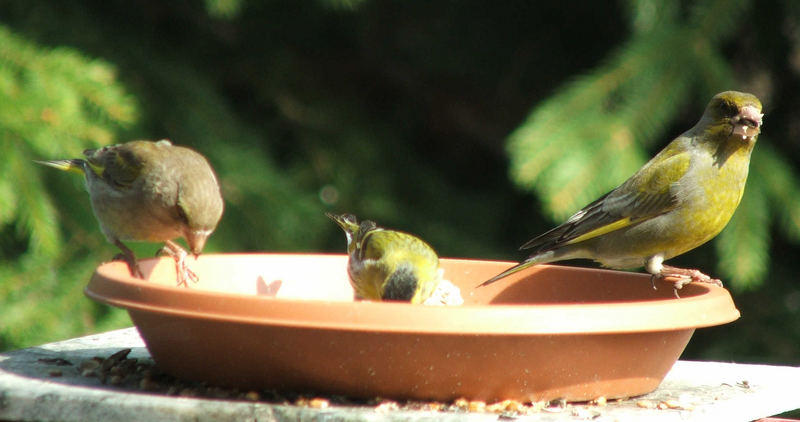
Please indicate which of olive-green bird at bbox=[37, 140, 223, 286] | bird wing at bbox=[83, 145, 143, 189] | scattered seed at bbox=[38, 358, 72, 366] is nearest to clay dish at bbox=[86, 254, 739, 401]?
scattered seed at bbox=[38, 358, 72, 366]

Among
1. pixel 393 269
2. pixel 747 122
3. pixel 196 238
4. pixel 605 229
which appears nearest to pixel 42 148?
pixel 196 238

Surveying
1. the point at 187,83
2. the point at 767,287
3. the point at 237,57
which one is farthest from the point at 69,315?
the point at 767,287

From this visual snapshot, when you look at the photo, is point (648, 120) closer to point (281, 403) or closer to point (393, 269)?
point (393, 269)

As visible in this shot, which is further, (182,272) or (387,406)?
(182,272)

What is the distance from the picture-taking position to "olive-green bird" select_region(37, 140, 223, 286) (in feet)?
12.2

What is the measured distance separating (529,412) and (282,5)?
4.39m

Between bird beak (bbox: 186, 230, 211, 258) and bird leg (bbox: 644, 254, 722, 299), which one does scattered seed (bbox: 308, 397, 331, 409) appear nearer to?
bird leg (bbox: 644, 254, 722, 299)

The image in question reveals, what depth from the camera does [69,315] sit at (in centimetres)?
473

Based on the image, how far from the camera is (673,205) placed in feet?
11.9

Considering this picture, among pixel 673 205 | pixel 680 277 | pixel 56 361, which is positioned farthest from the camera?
pixel 673 205

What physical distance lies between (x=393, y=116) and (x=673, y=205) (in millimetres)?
3248

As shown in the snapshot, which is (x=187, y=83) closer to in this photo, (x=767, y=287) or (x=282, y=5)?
(x=282, y=5)

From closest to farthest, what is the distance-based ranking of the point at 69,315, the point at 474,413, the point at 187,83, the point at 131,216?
the point at 474,413, the point at 131,216, the point at 69,315, the point at 187,83

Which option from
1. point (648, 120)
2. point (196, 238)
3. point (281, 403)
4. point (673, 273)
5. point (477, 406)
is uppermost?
point (648, 120)
